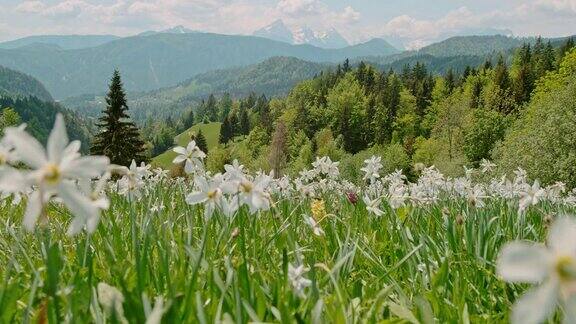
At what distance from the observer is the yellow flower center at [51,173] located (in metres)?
0.96

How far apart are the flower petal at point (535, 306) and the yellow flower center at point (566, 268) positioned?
0.03 metres

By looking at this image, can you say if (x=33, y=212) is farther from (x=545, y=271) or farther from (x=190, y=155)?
(x=190, y=155)

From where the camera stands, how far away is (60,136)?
101 cm

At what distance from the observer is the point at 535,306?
71 centimetres

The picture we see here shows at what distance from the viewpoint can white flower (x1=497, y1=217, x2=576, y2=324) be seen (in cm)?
68

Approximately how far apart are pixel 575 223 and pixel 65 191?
82cm

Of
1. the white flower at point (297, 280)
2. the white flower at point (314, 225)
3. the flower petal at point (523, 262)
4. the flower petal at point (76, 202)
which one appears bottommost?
the white flower at point (314, 225)

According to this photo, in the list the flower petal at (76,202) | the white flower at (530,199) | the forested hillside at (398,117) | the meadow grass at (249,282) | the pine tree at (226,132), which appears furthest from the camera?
the pine tree at (226,132)

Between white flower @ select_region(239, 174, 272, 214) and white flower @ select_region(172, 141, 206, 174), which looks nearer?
white flower @ select_region(239, 174, 272, 214)

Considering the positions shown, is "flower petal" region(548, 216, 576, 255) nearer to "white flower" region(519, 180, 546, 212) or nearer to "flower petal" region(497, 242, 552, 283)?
"flower petal" region(497, 242, 552, 283)

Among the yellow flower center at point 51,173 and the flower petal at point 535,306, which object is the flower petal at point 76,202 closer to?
the yellow flower center at point 51,173

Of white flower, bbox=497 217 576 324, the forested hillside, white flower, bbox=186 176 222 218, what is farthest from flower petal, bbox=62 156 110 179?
the forested hillside

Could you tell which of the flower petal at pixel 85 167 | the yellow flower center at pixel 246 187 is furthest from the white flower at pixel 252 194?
the flower petal at pixel 85 167

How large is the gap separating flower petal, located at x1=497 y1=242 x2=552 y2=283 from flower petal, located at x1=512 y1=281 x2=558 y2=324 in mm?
20
